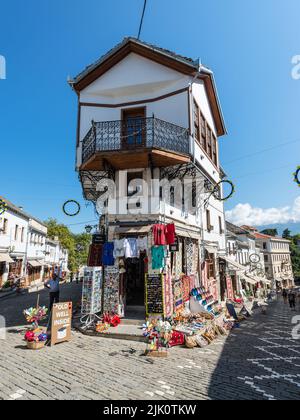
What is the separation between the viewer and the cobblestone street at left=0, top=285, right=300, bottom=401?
5.17m

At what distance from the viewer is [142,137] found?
479 inches

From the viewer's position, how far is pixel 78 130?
13.3 metres

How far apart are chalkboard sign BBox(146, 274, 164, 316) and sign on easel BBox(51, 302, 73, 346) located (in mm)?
3215

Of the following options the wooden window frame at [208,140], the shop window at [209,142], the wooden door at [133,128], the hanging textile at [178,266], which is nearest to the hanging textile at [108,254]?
the hanging textile at [178,266]

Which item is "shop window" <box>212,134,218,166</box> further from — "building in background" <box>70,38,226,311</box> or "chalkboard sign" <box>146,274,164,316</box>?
"chalkboard sign" <box>146,274,164,316</box>

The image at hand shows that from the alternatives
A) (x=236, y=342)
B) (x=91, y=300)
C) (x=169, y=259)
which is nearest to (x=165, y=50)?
(x=169, y=259)

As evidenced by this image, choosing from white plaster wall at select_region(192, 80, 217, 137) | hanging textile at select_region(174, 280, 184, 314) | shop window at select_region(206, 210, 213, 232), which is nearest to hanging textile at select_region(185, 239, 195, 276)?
hanging textile at select_region(174, 280, 184, 314)

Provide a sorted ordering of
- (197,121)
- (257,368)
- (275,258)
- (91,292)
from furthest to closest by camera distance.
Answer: (275,258), (197,121), (91,292), (257,368)

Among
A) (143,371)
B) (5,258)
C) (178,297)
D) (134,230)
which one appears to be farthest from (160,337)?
(5,258)

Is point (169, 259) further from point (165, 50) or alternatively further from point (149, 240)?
point (165, 50)

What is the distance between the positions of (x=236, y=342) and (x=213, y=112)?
564 inches

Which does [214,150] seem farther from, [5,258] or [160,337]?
[5,258]

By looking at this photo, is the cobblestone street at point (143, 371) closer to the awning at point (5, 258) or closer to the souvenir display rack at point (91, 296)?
the souvenir display rack at point (91, 296)

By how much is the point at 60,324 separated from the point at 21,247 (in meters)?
26.9
